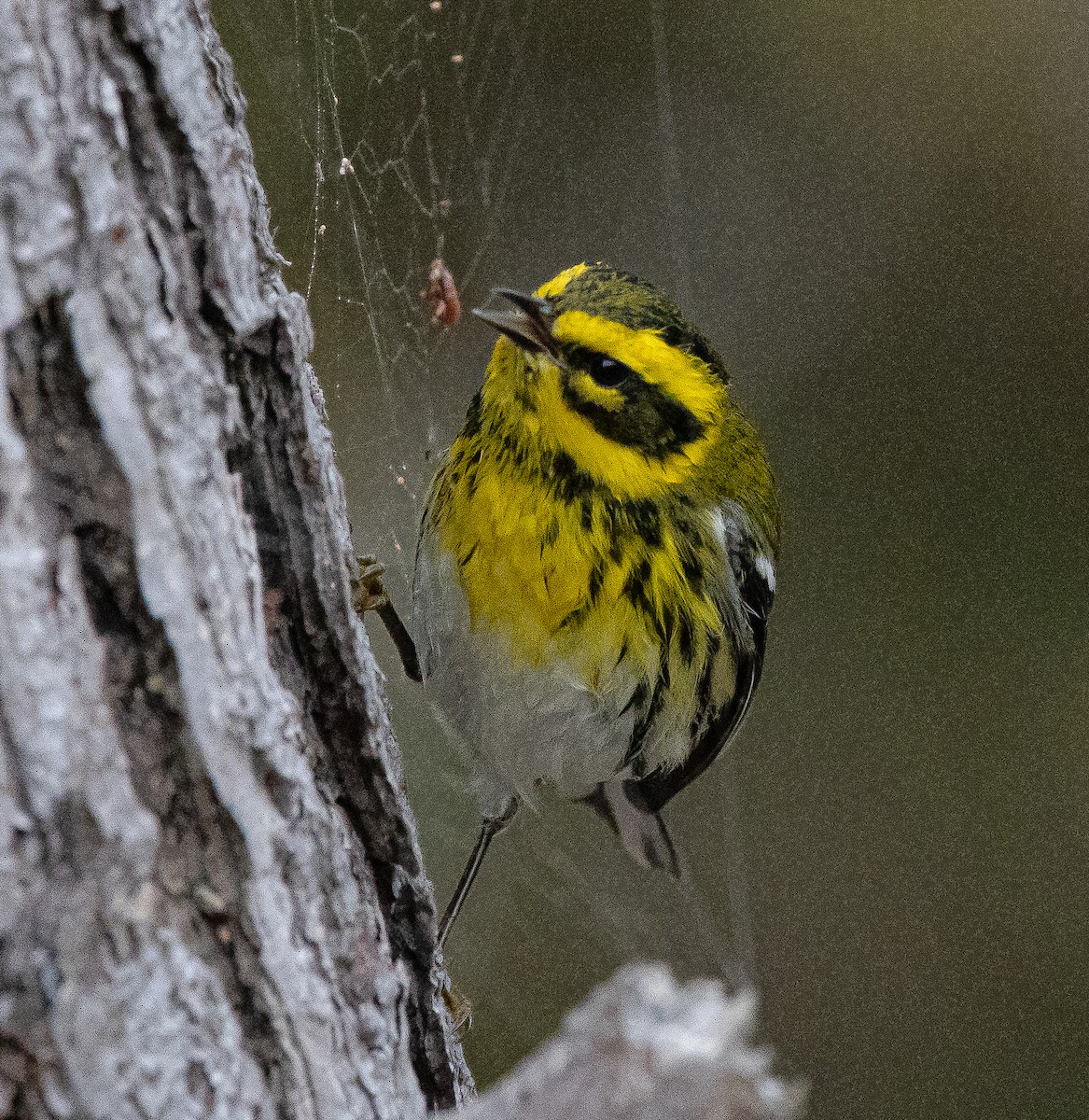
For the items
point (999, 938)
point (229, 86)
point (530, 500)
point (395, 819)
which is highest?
point (229, 86)

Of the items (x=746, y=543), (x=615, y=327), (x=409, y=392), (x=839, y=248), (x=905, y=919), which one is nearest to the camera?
(x=615, y=327)

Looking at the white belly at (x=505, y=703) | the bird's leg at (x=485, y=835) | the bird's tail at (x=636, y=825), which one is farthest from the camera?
the bird's tail at (x=636, y=825)

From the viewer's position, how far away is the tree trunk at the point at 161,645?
0.66 m

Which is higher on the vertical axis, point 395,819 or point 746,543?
point 746,543

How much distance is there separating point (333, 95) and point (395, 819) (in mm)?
1064

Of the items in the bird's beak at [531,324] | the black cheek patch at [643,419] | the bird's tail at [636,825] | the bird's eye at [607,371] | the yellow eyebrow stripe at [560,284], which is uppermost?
the yellow eyebrow stripe at [560,284]

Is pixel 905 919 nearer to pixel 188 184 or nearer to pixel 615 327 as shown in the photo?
pixel 615 327

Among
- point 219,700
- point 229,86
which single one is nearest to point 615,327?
point 229,86

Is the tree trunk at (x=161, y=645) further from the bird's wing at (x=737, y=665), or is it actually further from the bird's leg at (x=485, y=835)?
the bird's leg at (x=485, y=835)

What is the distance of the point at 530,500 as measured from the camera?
137cm

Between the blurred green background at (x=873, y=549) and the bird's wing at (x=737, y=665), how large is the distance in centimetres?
70

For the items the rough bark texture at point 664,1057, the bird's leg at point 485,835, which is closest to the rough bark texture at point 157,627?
the rough bark texture at point 664,1057

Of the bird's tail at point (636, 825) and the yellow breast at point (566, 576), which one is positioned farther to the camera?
the bird's tail at point (636, 825)

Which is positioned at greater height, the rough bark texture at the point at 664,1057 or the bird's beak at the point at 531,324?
the bird's beak at the point at 531,324
